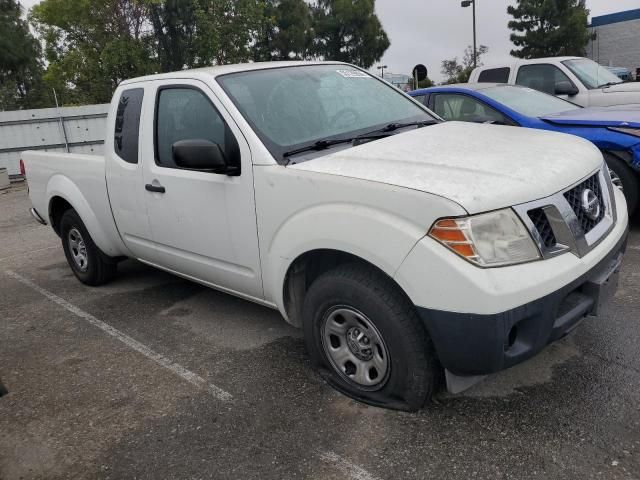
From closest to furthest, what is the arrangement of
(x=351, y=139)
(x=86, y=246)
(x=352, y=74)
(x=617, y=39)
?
(x=351, y=139) → (x=352, y=74) → (x=86, y=246) → (x=617, y=39)

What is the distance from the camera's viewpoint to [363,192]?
8.61 feet

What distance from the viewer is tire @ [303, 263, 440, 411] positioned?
8.55 feet

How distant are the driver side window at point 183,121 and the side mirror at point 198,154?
0.20 meters

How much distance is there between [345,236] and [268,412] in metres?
1.06

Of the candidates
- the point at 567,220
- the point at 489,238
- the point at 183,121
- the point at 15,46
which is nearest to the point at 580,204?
the point at 567,220

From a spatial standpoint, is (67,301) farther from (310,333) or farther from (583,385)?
(583,385)

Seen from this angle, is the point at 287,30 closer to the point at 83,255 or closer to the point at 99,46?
the point at 99,46

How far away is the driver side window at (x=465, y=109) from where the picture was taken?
20.8 feet

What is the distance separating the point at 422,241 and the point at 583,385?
1356 mm

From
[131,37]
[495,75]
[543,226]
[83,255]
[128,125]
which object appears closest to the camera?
[543,226]

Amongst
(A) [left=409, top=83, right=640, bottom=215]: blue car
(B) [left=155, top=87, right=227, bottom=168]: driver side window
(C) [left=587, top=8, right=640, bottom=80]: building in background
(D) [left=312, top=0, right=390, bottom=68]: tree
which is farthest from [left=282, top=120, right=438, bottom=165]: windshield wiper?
(D) [left=312, top=0, right=390, bottom=68]: tree

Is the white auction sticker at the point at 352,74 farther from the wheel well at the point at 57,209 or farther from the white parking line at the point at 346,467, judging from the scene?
the wheel well at the point at 57,209

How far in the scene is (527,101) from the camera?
21.8 ft

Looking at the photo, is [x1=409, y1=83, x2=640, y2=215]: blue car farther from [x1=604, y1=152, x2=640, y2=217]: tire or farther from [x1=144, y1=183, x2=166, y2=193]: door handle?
[x1=144, y1=183, x2=166, y2=193]: door handle
